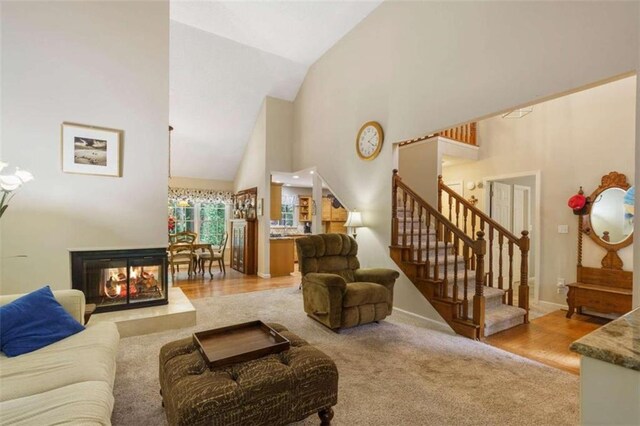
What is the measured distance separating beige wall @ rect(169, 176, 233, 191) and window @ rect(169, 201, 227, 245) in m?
0.48

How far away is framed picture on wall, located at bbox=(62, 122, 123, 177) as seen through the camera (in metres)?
3.07

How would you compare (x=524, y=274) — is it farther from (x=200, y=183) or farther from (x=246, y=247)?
(x=200, y=183)

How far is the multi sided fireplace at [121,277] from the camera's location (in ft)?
10.4

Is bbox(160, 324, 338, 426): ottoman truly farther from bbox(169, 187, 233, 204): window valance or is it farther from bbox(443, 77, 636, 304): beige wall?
bbox(169, 187, 233, 204): window valance

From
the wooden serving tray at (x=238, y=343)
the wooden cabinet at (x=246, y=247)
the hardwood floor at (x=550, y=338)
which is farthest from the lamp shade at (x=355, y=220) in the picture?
the wooden cabinet at (x=246, y=247)

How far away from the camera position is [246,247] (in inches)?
261

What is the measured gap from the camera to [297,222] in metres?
9.04

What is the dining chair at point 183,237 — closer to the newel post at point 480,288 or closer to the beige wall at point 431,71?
the beige wall at point 431,71

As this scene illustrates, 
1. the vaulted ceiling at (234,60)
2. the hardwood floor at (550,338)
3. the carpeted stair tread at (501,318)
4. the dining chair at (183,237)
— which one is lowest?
the hardwood floor at (550,338)

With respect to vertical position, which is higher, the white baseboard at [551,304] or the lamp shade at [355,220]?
the lamp shade at [355,220]

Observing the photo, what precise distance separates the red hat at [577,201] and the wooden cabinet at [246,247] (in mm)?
5592

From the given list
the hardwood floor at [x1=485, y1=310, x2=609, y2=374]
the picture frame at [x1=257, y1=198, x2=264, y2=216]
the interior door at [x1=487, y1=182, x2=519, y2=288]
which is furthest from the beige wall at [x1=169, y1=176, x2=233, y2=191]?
the hardwood floor at [x1=485, y1=310, x2=609, y2=374]

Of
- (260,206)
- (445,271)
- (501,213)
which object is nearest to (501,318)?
(445,271)

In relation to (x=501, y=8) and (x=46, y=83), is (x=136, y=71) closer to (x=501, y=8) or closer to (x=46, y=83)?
(x=46, y=83)
